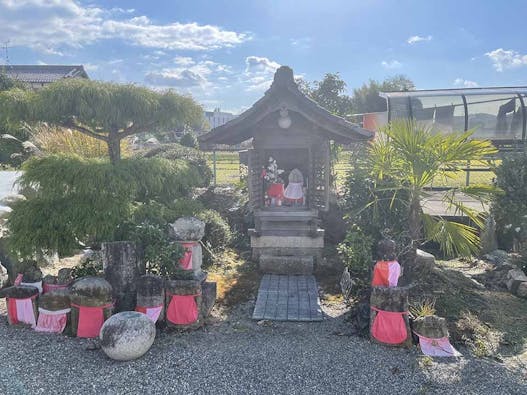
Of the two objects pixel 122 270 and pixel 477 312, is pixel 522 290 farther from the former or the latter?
pixel 122 270

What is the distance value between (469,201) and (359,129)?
6.14 meters

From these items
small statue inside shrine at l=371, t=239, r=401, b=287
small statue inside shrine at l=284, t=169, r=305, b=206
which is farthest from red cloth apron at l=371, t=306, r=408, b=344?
small statue inside shrine at l=284, t=169, r=305, b=206

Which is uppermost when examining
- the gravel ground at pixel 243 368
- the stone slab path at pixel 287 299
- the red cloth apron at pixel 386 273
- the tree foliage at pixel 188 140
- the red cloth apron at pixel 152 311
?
the tree foliage at pixel 188 140

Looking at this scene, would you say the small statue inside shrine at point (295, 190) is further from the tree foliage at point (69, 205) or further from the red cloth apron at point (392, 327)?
the red cloth apron at point (392, 327)

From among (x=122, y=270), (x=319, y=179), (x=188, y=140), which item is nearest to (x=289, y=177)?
(x=319, y=179)

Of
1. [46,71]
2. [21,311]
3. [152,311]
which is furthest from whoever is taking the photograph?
[46,71]

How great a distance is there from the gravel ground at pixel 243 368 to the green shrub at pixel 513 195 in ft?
14.6

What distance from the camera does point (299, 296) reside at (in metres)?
6.00

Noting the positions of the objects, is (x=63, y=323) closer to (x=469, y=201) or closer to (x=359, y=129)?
(x=359, y=129)

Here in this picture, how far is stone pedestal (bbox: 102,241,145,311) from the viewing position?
16.0ft

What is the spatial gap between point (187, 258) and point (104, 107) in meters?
2.55

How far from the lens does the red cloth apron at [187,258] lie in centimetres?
533

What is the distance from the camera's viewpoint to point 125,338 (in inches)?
160

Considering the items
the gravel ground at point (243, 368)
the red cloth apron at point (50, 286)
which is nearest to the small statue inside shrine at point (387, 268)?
the gravel ground at point (243, 368)
